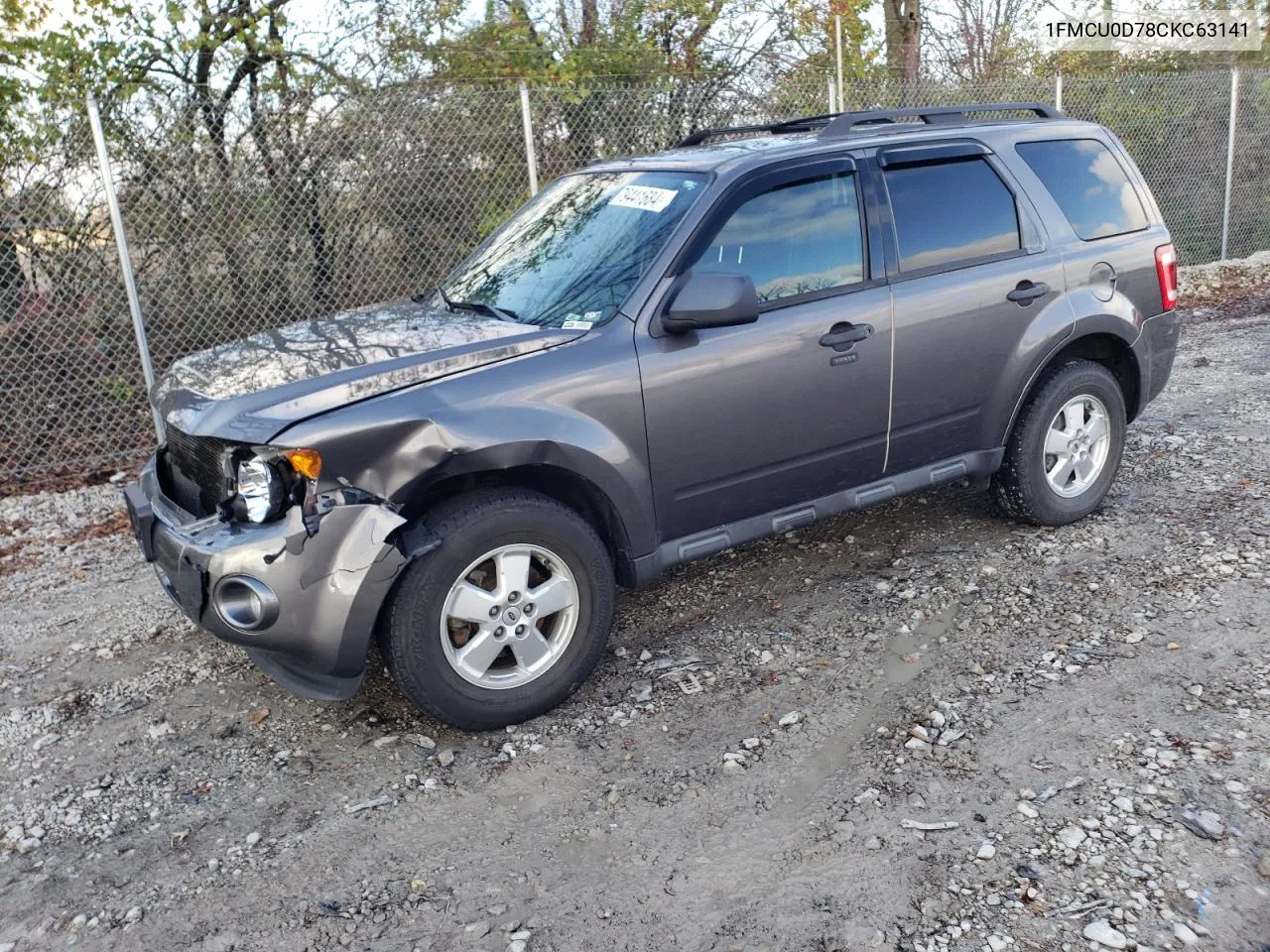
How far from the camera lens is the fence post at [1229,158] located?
41.5ft

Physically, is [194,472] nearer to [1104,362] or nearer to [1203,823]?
[1203,823]

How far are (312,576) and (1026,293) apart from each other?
327 centimetres

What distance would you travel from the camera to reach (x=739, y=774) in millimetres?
3391

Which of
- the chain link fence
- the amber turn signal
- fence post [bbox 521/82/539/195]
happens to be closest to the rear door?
the amber turn signal

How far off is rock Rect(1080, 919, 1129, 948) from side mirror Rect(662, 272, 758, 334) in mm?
2155

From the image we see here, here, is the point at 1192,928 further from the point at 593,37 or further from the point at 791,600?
the point at 593,37

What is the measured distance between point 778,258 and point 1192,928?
262cm

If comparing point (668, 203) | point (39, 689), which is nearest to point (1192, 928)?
point (668, 203)

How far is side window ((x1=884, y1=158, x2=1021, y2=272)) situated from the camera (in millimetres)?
4477

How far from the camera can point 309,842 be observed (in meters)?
3.17

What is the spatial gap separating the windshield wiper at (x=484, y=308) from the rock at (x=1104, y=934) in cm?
271

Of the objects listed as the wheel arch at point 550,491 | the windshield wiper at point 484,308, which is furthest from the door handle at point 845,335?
the windshield wiper at point 484,308

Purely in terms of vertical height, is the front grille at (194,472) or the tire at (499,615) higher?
the front grille at (194,472)

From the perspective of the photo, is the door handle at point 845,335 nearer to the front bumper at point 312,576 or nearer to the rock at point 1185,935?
the front bumper at point 312,576
